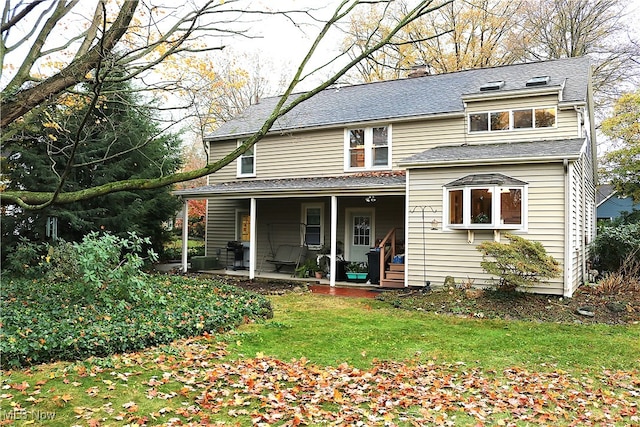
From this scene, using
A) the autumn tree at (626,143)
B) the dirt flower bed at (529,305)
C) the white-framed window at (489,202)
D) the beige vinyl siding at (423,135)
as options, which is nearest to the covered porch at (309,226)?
the beige vinyl siding at (423,135)

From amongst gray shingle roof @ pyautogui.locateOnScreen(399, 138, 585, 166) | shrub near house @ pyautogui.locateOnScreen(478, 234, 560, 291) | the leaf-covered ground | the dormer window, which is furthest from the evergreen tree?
shrub near house @ pyautogui.locateOnScreen(478, 234, 560, 291)

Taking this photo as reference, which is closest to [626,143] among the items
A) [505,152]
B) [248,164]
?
[505,152]

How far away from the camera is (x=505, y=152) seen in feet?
35.8

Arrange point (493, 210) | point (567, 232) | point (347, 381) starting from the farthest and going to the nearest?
point (493, 210)
point (567, 232)
point (347, 381)

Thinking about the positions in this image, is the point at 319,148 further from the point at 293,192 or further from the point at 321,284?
the point at 321,284

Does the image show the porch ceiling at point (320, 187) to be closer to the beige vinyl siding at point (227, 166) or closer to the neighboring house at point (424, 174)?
the neighboring house at point (424, 174)

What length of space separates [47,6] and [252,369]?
20.4ft

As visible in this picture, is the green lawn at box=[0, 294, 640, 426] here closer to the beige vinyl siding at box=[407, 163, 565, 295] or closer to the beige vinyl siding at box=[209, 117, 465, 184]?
the beige vinyl siding at box=[407, 163, 565, 295]

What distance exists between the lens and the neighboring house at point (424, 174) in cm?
1042

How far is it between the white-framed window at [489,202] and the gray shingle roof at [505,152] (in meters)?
0.49

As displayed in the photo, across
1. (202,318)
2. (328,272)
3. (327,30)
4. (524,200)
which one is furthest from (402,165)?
(202,318)

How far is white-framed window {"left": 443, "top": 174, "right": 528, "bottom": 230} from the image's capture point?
1037 cm

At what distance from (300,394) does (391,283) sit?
8045 millimetres

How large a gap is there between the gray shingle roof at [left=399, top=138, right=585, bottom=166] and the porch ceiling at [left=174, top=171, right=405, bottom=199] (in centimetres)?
107
